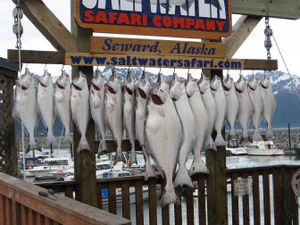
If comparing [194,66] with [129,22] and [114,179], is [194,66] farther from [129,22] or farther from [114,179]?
[114,179]

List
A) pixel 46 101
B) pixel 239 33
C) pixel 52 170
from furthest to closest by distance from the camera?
pixel 52 170 < pixel 239 33 < pixel 46 101

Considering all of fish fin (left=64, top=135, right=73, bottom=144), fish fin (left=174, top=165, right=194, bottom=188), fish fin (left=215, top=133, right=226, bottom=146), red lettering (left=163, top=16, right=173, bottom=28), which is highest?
red lettering (left=163, top=16, right=173, bottom=28)

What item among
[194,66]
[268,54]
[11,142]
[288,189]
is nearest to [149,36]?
[194,66]

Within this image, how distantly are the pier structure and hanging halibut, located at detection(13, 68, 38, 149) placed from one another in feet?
0.69

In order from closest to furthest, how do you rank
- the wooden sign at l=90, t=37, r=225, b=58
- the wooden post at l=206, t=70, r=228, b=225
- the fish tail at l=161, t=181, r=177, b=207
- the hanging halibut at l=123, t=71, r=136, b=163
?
the fish tail at l=161, t=181, r=177, b=207
the hanging halibut at l=123, t=71, r=136, b=163
the wooden sign at l=90, t=37, r=225, b=58
the wooden post at l=206, t=70, r=228, b=225

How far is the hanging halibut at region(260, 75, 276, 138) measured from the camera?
4.04 metres

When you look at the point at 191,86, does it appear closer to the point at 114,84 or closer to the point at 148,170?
the point at 114,84

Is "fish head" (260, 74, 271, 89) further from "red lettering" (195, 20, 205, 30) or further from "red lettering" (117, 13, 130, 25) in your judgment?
"red lettering" (117, 13, 130, 25)

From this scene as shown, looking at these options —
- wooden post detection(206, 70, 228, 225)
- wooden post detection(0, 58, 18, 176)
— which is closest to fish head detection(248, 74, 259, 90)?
wooden post detection(206, 70, 228, 225)

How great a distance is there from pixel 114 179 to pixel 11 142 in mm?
1055

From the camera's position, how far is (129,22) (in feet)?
12.4

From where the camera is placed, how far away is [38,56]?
3508 millimetres

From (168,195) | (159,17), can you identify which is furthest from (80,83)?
(168,195)

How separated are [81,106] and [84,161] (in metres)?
0.50
